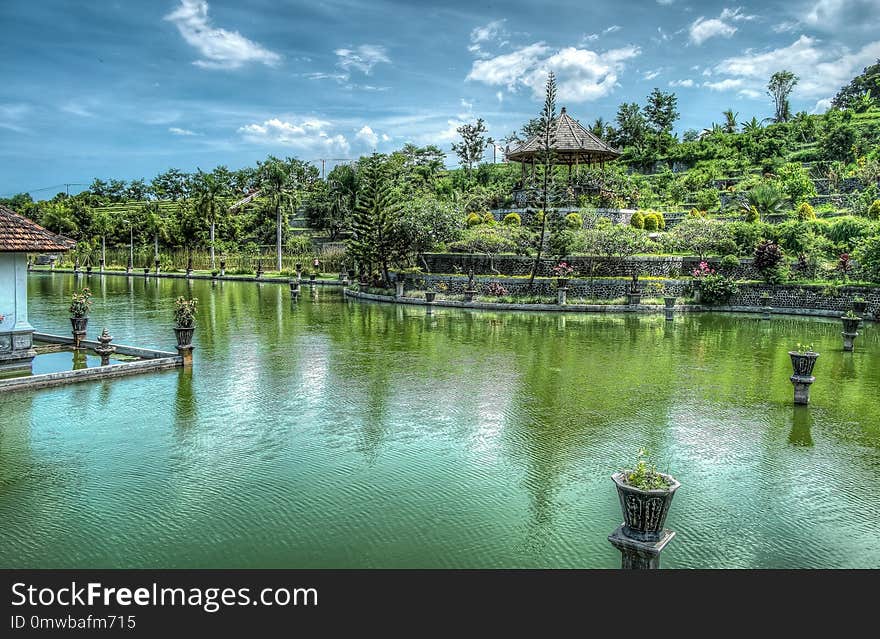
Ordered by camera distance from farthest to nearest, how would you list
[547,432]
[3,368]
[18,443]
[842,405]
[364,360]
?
[364,360] → [3,368] → [842,405] → [547,432] → [18,443]

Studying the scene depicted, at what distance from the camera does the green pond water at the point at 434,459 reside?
5.47 m

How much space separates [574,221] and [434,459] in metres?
23.3

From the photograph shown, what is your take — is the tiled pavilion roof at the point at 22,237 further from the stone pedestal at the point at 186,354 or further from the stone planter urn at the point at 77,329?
the stone pedestal at the point at 186,354

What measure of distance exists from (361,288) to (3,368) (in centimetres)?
1832

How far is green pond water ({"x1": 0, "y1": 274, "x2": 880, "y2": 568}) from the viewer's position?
547cm

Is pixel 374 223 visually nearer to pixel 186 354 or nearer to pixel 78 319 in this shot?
pixel 78 319

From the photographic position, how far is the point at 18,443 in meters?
8.02

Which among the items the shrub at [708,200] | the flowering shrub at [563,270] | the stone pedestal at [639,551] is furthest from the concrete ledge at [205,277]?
the stone pedestal at [639,551]

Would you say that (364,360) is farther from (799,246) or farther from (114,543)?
(799,246)

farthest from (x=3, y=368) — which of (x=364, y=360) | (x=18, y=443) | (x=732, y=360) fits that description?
(x=732, y=360)

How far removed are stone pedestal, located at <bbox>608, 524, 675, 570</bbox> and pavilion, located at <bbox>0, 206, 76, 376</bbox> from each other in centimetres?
1142

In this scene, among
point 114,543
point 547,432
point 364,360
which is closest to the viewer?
point 114,543

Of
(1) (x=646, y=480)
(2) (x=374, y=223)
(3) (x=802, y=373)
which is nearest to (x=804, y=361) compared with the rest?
(3) (x=802, y=373)

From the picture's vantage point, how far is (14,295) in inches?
495
